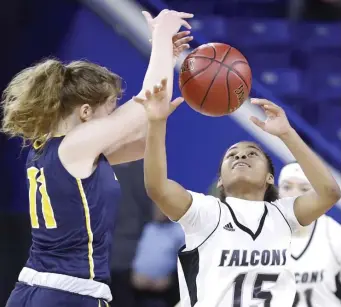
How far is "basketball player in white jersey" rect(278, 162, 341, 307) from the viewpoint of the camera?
17.0 feet

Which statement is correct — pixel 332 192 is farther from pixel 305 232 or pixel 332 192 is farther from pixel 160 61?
pixel 305 232

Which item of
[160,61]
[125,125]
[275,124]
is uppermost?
[160,61]

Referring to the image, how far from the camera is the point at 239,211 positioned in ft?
12.6

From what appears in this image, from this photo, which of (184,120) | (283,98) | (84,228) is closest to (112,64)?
(184,120)

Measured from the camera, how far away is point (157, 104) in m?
3.30

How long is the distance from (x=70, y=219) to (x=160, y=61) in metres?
0.71

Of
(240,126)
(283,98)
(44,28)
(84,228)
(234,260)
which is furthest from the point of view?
(283,98)

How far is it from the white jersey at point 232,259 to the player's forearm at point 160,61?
1.93 feet

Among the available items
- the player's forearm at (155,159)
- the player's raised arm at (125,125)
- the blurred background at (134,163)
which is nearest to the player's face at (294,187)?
the blurred background at (134,163)

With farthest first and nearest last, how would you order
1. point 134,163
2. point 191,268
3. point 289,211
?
1. point 134,163
2. point 289,211
3. point 191,268

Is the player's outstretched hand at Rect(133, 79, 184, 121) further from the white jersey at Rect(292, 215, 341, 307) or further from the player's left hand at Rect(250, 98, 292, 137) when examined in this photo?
the white jersey at Rect(292, 215, 341, 307)

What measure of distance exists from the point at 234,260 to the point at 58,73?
107cm

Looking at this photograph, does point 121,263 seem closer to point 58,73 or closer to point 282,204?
point 282,204

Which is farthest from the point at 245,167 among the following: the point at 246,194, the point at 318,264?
the point at 318,264
